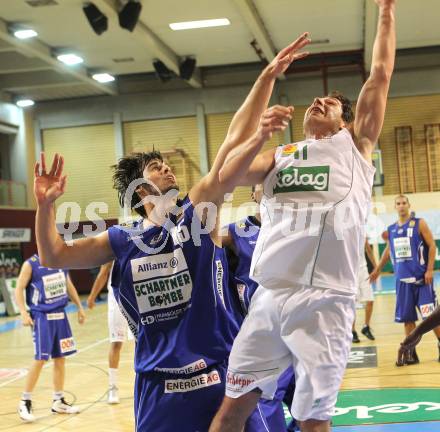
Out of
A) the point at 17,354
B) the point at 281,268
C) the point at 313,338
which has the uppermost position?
the point at 281,268

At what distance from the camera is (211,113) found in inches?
967

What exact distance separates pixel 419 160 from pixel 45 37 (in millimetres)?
12414

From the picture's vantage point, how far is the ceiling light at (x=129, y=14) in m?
15.2

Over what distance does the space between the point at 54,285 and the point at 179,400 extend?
5.08 meters

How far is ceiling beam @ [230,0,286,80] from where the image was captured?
53.5 ft

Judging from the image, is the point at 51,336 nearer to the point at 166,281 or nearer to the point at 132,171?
the point at 132,171

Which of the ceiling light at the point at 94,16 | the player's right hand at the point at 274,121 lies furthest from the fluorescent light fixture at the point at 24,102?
the player's right hand at the point at 274,121

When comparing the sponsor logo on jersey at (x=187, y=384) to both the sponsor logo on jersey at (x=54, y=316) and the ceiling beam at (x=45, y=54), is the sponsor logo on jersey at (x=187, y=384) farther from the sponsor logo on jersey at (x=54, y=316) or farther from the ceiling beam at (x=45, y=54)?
the ceiling beam at (x=45, y=54)

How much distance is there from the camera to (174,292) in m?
3.08

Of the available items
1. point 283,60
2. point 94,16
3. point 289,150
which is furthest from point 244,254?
point 94,16

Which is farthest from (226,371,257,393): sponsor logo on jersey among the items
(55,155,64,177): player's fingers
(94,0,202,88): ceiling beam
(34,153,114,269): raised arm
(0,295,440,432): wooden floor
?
(94,0,202,88): ceiling beam

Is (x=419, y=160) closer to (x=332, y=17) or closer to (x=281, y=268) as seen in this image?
(x=332, y=17)

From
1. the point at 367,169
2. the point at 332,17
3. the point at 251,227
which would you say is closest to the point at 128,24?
the point at 332,17

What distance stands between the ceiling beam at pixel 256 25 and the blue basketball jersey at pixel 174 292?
13556mm
